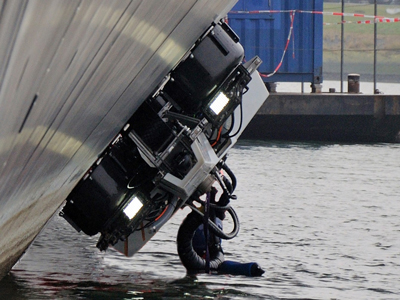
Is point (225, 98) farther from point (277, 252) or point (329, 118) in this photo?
point (329, 118)

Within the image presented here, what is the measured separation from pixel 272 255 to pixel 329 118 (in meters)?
14.2

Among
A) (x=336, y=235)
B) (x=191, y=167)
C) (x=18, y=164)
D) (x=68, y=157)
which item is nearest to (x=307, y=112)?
(x=336, y=235)

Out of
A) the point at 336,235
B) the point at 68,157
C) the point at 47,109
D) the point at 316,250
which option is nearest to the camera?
the point at 47,109

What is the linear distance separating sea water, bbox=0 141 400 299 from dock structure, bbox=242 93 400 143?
6.62 meters

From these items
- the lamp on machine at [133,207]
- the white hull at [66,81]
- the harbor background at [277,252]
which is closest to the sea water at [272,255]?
the harbor background at [277,252]

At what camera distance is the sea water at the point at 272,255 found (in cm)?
848

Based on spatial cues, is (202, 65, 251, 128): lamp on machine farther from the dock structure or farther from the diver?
the dock structure

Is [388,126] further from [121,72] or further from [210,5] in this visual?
[121,72]

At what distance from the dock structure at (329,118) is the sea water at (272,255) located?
→ 6618mm

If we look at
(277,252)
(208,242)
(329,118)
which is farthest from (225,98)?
(329,118)

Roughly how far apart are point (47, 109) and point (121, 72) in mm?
1527

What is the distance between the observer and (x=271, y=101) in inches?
944

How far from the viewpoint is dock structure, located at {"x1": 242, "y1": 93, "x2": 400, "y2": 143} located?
23.8 metres

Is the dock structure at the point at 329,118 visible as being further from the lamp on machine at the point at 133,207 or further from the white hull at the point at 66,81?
the lamp on machine at the point at 133,207
